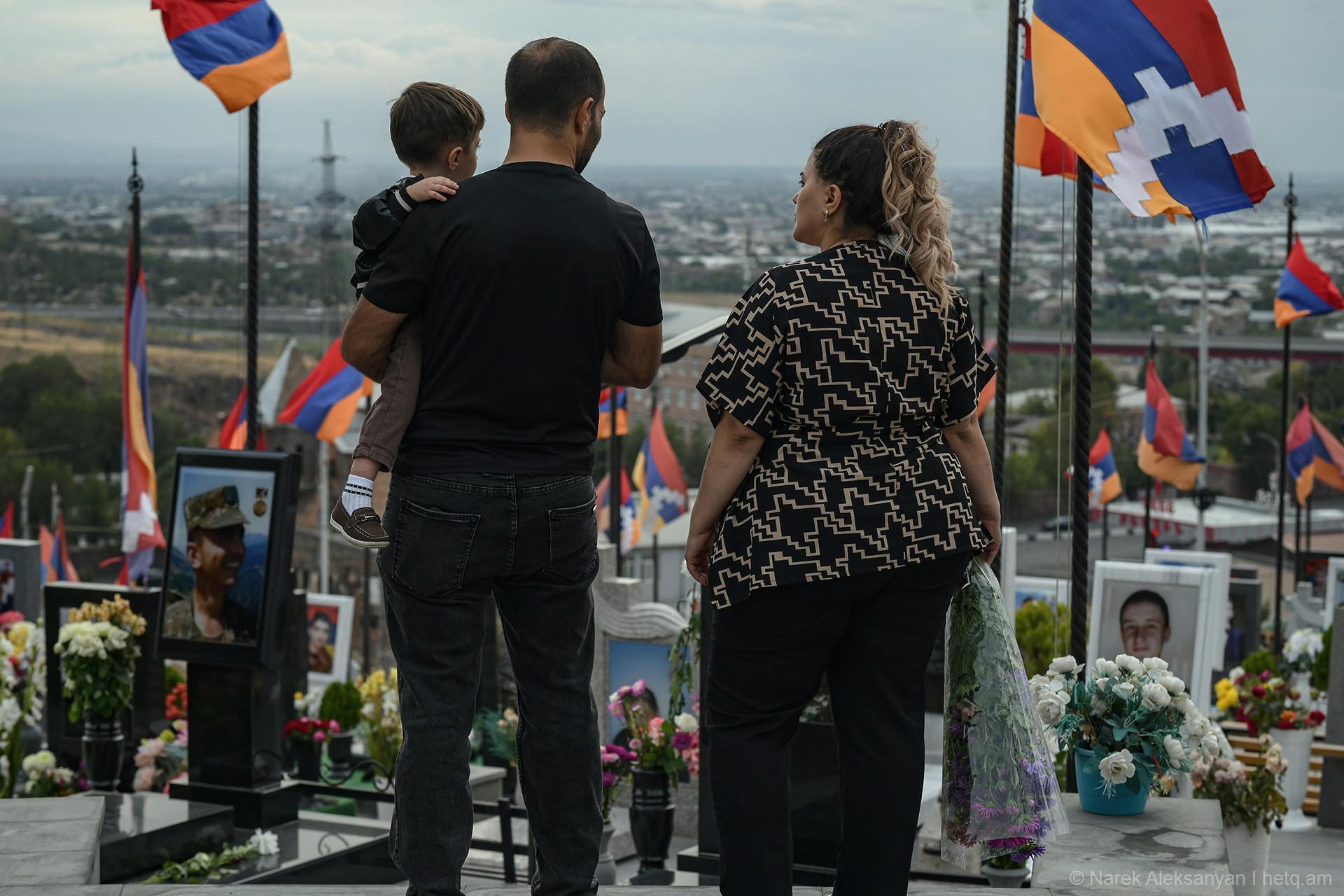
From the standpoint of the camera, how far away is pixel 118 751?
22.7 feet

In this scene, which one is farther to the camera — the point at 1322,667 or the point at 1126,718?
the point at 1322,667

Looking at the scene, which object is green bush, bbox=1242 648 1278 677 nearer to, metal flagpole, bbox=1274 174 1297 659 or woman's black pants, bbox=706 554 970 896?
metal flagpole, bbox=1274 174 1297 659

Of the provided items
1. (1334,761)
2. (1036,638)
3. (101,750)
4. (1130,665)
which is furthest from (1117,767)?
(1334,761)

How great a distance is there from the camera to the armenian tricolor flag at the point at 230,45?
7.90m

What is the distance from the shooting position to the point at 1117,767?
4145 mm

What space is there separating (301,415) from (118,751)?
1056 centimetres

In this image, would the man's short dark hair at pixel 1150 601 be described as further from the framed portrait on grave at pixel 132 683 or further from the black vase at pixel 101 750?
the black vase at pixel 101 750

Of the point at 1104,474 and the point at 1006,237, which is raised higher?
the point at 1006,237

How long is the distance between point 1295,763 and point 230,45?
7.86 meters

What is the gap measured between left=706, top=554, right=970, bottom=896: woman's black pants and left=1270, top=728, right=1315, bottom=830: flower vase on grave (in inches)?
301

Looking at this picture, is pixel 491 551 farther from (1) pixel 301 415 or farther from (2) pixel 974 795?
(1) pixel 301 415

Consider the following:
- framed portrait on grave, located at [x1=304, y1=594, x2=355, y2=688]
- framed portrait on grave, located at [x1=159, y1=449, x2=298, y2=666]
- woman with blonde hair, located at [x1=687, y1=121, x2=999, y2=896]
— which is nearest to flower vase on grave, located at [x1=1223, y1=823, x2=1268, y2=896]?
woman with blonde hair, located at [x1=687, y1=121, x2=999, y2=896]

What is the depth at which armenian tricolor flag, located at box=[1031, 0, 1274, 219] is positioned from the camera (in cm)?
475

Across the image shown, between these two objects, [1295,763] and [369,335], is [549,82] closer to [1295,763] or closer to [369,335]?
[369,335]
